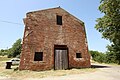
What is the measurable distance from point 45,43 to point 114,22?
43.8 ft

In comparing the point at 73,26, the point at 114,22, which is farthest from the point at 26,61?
the point at 114,22

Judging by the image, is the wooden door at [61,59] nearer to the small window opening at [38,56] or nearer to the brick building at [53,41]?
the brick building at [53,41]

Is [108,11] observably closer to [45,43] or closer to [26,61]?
[45,43]

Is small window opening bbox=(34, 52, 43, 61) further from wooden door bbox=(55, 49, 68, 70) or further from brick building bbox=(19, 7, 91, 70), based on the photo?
wooden door bbox=(55, 49, 68, 70)

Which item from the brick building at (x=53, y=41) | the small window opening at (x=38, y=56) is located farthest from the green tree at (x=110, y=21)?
the small window opening at (x=38, y=56)

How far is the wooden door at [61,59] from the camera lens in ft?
52.3

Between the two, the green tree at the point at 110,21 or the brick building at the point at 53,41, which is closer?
the brick building at the point at 53,41

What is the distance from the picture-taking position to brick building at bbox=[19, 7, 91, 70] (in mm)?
14938

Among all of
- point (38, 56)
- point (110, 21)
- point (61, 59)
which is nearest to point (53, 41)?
point (61, 59)

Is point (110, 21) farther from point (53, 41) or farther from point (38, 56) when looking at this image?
point (38, 56)

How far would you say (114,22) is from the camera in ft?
73.0

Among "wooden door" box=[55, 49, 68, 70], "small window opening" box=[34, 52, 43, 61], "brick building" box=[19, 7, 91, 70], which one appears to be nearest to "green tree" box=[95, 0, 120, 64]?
"brick building" box=[19, 7, 91, 70]

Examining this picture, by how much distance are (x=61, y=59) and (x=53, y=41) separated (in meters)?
2.48

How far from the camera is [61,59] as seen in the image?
53.3ft
